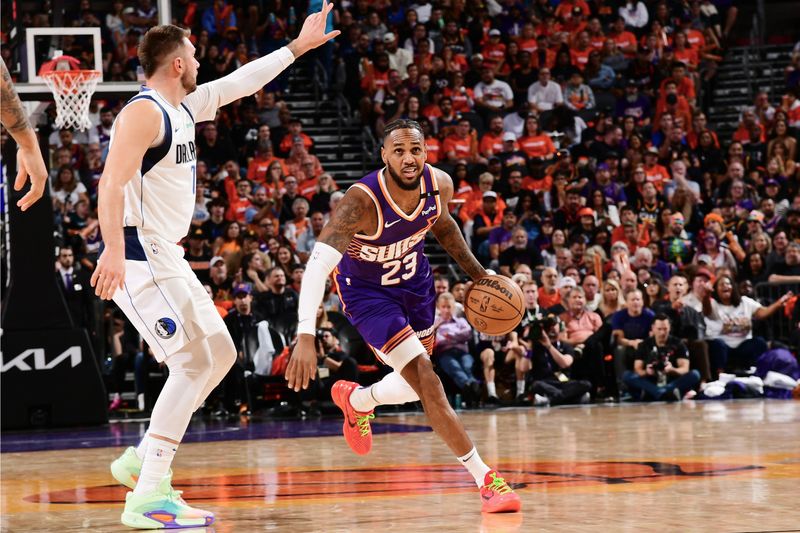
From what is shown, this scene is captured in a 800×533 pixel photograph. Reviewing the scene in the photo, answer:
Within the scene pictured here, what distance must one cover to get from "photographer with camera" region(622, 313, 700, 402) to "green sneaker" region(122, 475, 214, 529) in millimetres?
8597

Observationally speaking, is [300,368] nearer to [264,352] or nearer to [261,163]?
[264,352]

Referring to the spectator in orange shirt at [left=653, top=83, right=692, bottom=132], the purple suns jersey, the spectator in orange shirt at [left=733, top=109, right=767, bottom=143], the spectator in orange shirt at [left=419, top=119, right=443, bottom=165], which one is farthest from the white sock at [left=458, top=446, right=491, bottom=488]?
the spectator in orange shirt at [left=733, top=109, right=767, bottom=143]

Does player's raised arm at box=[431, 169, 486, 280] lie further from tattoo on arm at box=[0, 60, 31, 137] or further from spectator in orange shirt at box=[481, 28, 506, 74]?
spectator in orange shirt at box=[481, 28, 506, 74]

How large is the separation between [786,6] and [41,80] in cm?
1748

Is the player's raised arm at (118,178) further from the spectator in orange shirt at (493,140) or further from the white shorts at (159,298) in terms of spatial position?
the spectator in orange shirt at (493,140)

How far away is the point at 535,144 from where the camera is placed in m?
17.9

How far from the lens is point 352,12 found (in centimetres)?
2062

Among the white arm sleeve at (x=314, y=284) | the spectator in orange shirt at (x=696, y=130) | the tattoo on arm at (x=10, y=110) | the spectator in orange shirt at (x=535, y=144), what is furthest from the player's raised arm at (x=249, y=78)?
the spectator in orange shirt at (x=696, y=130)

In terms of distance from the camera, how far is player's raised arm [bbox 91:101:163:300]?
5.31 m

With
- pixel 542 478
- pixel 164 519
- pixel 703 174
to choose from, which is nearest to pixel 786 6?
pixel 703 174

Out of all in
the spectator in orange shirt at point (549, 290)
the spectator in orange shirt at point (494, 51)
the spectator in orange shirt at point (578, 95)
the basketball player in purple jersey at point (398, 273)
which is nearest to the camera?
the basketball player in purple jersey at point (398, 273)

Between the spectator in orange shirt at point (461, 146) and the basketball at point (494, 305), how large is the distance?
1062 centimetres

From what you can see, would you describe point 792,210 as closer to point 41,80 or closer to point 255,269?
point 255,269

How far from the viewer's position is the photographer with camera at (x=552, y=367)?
535 inches
